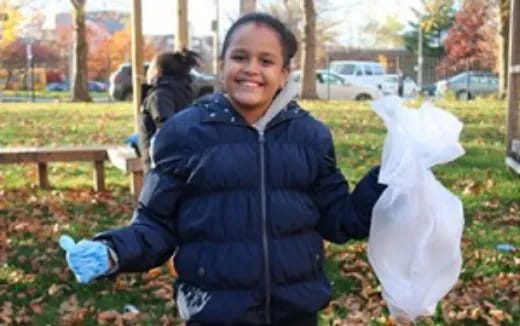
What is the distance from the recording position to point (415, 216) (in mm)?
2406

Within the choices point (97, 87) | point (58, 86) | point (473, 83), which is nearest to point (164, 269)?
point (473, 83)

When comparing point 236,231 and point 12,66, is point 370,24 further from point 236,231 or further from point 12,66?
point 236,231

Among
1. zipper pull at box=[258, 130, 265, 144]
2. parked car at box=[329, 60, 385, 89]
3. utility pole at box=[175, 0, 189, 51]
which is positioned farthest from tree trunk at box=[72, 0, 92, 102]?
zipper pull at box=[258, 130, 265, 144]

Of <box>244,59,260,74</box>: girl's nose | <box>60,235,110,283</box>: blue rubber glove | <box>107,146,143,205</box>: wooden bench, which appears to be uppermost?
<box>244,59,260,74</box>: girl's nose

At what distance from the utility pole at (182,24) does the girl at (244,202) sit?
15.3 ft

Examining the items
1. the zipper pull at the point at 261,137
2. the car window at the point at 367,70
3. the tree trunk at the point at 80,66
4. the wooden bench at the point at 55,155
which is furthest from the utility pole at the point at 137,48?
the car window at the point at 367,70

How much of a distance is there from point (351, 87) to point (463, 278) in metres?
23.0

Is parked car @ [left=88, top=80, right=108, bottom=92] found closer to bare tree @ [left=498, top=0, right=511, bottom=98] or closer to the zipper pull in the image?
bare tree @ [left=498, top=0, right=511, bottom=98]

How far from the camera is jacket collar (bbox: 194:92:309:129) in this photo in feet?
7.78

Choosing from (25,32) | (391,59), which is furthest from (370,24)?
(25,32)

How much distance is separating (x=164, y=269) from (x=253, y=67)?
344 cm

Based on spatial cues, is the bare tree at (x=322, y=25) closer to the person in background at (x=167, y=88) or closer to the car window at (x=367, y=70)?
the car window at (x=367, y=70)

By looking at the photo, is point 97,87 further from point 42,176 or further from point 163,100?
point 163,100

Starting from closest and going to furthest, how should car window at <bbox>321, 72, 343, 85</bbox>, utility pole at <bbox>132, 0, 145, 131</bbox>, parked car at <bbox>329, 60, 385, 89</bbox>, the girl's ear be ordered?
the girl's ear < utility pole at <bbox>132, 0, 145, 131</bbox> < car window at <bbox>321, 72, 343, 85</bbox> < parked car at <bbox>329, 60, 385, 89</bbox>
